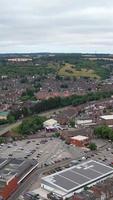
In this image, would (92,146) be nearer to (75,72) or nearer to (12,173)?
(12,173)

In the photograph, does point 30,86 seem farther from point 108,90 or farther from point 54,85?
point 108,90

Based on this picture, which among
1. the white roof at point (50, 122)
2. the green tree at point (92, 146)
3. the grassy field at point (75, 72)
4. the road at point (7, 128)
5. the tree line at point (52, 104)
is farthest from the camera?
the grassy field at point (75, 72)

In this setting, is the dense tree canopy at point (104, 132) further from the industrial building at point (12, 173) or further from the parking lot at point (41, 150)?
the industrial building at point (12, 173)

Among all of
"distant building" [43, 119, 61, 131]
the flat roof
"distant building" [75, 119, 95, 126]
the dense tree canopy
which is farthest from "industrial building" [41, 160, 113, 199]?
"distant building" [75, 119, 95, 126]

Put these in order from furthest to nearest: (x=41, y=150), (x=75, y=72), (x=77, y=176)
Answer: (x=75, y=72)
(x=41, y=150)
(x=77, y=176)

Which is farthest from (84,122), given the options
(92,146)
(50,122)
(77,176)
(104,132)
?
(77,176)

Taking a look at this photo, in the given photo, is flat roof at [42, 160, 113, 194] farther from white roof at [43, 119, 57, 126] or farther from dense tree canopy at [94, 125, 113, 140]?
white roof at [43, 119, 57, 126]

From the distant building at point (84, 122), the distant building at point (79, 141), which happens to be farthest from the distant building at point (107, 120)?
the distant building at point (79, 141)
